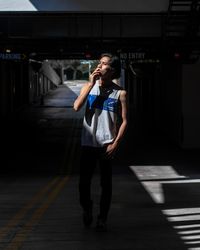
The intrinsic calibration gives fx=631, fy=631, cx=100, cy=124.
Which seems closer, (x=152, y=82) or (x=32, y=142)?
(x=32, y=142)

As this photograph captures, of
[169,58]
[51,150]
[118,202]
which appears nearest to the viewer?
[118,202]

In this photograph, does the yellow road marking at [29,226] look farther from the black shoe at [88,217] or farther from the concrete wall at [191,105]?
the concrete wall at [191,105]

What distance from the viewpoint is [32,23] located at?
19.1m

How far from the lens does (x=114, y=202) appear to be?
931 centimetres

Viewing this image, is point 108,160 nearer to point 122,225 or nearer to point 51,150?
point 122,225

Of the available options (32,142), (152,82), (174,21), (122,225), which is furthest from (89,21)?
(152,82)

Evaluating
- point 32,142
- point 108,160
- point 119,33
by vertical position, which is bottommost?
point 32,142

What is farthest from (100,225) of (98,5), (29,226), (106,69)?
(98,5)

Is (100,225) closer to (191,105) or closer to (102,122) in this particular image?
(102,122)

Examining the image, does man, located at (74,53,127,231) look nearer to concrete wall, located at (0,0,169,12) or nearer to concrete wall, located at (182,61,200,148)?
concrete wall, located at (0,0,169,12)

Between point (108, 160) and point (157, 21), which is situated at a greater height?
point (157, 21)

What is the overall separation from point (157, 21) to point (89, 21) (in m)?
2.02

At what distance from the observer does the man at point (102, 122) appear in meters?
6.43

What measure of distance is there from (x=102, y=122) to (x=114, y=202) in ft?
10.2
